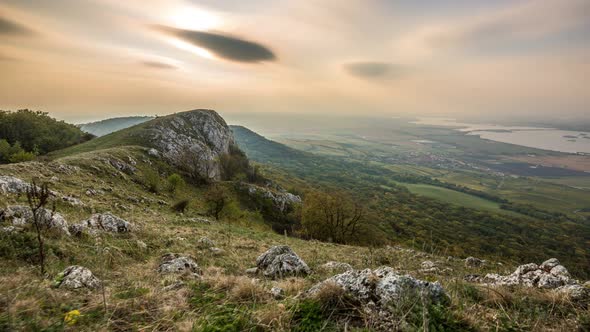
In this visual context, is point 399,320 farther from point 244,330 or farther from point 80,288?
point 80,288

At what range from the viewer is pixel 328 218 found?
3716 centimetres

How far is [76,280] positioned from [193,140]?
81.5m

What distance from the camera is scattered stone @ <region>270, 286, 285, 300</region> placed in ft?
14.5

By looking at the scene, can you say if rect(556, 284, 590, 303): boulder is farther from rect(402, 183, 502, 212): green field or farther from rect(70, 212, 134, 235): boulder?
rect(402, 183, 502, 212): green field

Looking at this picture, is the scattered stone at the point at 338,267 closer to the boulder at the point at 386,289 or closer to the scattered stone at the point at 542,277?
the boulder at the point at 386,289

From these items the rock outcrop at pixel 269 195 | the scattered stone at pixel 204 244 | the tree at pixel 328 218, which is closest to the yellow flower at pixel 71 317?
the scattered stone at pixel 204 244

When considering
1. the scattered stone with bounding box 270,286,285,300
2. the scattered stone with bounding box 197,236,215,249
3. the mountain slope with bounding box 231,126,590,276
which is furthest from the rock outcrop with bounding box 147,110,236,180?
the scattered stone with bounding box 270,286,285,300

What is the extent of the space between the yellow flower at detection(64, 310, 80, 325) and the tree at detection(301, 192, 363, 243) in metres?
34.8

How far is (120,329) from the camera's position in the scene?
3193 mm

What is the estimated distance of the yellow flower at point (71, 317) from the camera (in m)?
3.10

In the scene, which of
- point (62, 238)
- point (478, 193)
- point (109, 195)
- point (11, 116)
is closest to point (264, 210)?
point (109, 195)

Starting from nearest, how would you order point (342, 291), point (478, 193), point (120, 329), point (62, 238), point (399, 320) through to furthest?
1. point (120, 329)
2. point (399, 320)
3. point (342, 291)
4. point (62, 238)
5. point (478, 193)

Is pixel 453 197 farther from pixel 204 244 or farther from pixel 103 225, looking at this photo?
pixel 103 225

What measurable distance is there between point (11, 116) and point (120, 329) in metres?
84.9
